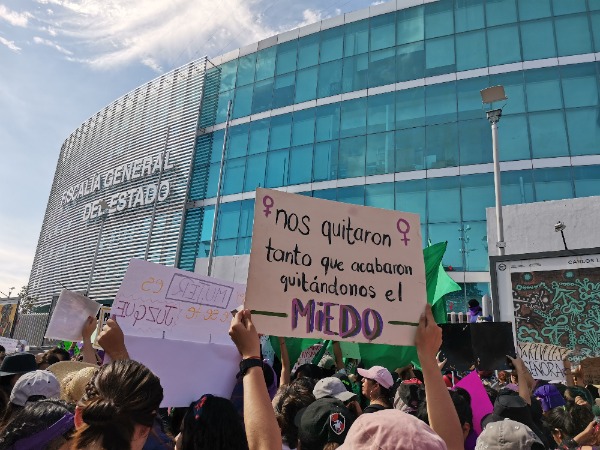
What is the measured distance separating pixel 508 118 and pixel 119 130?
27124 mm

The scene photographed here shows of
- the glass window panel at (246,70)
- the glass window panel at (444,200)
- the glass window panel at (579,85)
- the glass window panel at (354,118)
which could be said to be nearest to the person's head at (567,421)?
the glass window panel at (444,200)

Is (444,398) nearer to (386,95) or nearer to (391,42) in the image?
(386,95)

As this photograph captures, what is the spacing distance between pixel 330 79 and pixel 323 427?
25231 millimetres

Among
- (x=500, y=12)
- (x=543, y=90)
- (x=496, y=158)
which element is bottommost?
(x=496, y=158)

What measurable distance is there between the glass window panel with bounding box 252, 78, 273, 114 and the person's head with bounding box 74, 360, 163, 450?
2685 centimetres

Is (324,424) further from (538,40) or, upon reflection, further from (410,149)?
(538,40)

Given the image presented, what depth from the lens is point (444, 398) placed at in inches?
83.2

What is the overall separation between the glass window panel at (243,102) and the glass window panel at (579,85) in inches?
645

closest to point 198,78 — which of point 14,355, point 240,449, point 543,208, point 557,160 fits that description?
point 557,160

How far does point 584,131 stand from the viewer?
19984 mm

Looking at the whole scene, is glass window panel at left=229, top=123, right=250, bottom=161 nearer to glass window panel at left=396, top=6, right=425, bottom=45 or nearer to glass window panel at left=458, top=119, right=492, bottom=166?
glass window panel at left=396, top=6, right=425, bottom=45

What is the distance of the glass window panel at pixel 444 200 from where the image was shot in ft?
69.5

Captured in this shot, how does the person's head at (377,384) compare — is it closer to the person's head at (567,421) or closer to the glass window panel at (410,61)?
the person's head at (567,421)

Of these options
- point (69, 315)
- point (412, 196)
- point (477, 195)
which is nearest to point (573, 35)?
point (477, 195)
